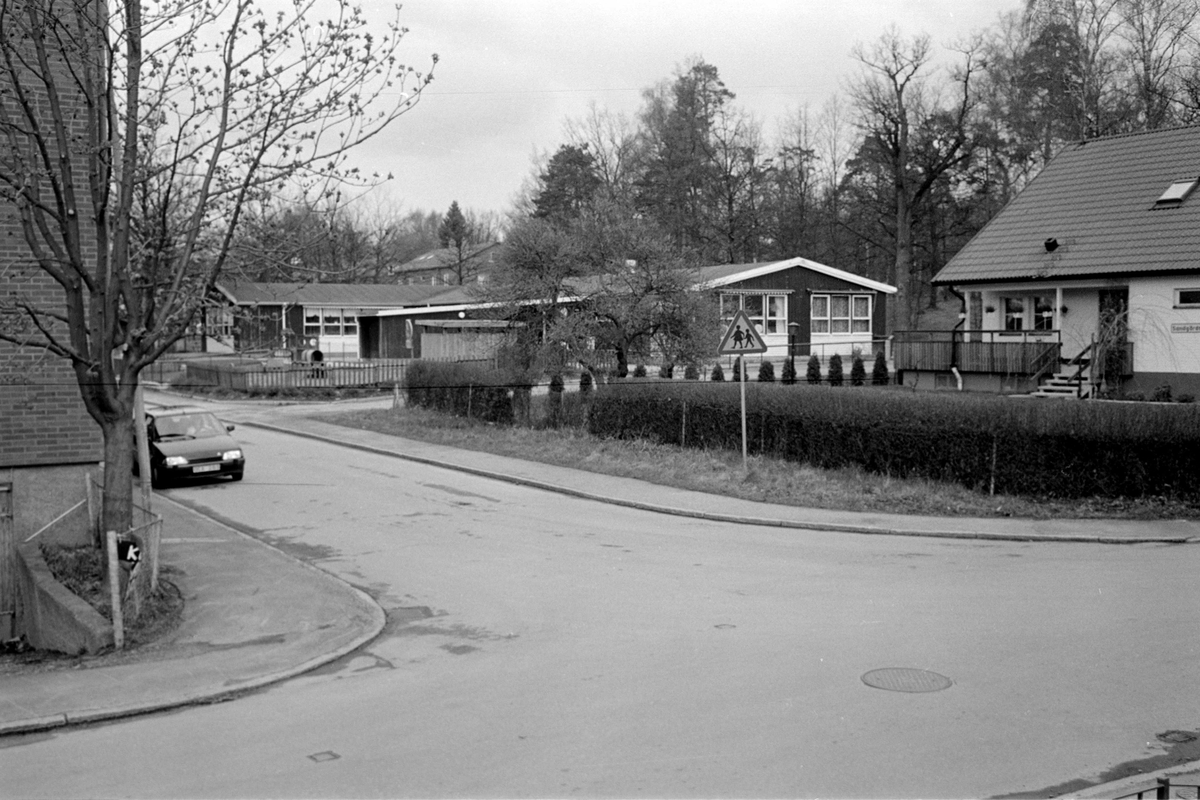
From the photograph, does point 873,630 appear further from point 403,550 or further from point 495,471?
point 495,471

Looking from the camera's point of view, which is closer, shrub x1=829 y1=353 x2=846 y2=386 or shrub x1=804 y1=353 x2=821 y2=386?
shrub x1=829 y1=353 x2=846 y2=386

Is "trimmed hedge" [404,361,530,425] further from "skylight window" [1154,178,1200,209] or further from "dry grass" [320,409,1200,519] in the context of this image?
"skylight window" [1154,178,1200,209]

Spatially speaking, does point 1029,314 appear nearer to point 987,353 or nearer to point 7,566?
point 987,353

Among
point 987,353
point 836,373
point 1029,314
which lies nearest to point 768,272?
point 836,373

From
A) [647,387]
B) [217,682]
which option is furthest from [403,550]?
[647,387]

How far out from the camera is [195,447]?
73.8 ft

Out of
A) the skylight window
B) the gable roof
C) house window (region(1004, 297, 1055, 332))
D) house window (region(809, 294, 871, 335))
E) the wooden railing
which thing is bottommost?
the wooden railing

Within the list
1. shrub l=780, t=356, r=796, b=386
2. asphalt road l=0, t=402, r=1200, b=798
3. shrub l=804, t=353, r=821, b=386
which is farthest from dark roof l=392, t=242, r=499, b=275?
asphalt road l=0, t=402, r=1200, b=798

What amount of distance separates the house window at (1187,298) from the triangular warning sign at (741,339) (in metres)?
13.7

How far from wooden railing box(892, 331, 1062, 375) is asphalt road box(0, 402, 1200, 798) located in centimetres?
1600

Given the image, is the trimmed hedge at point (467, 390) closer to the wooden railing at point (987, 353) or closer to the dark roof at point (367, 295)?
the wooden railing at point (987, 353)

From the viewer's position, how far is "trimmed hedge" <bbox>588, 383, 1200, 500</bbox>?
17859 mm

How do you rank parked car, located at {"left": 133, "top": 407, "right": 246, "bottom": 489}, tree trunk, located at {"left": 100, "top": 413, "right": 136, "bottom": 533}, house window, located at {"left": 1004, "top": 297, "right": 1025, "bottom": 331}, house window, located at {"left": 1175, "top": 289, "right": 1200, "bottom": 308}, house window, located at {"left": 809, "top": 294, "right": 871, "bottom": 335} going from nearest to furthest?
tree trunk, located at {"left": 100, "top": 413, "right": 136, "bottom": 533}
parked car, located at {"left": 133, "top": 407, "right": 246, "bottom": 489}
house window, located at {"left": 1175, "top": 289, "right": 1200, "bottom": 308}
house window, located at {"left": 1004, "top": 297, "right": 1025, "bottom": 331}
house window, located at {"left": 809, "top": 294, "right": 871, "bottom": 335}

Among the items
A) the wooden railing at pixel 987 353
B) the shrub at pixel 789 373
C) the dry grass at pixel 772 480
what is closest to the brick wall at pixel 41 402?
the dry grass at pixel 772 480
